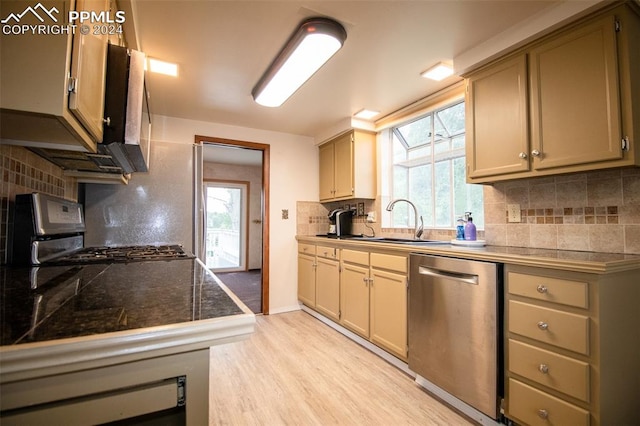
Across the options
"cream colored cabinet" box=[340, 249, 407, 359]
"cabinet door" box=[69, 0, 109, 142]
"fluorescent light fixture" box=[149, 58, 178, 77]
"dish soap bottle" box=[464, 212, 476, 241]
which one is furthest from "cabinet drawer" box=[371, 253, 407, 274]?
"fluorescent light fixture" box=[149, 58, 178, 77]

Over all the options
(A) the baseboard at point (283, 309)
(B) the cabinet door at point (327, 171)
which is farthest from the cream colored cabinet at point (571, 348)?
(A) the baseboard at point (283, 309)

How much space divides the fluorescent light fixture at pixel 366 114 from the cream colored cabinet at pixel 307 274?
153 cm

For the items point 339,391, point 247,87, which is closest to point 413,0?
point 247,87

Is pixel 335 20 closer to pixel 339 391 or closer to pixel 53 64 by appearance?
pixel 53 64

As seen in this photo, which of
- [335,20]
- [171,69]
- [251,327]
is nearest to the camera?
[251,327]

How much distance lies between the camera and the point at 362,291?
8.51 feet

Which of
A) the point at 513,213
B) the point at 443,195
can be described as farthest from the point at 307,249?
the point at 513,213

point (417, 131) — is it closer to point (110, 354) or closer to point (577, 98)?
point (577, 98)

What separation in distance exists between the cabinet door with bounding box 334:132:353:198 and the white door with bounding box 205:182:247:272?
3.68 metres

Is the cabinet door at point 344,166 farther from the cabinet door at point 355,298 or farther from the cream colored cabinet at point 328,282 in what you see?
the cabinet door at point 355,298

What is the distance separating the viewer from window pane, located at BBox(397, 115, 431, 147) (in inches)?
115

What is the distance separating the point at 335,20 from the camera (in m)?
1.69

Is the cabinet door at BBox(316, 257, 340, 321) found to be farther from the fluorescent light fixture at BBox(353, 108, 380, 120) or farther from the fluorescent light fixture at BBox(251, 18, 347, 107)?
the fluorescent light fixture at BBox(251, 18, 347, 107)

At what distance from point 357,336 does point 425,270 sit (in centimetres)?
116
